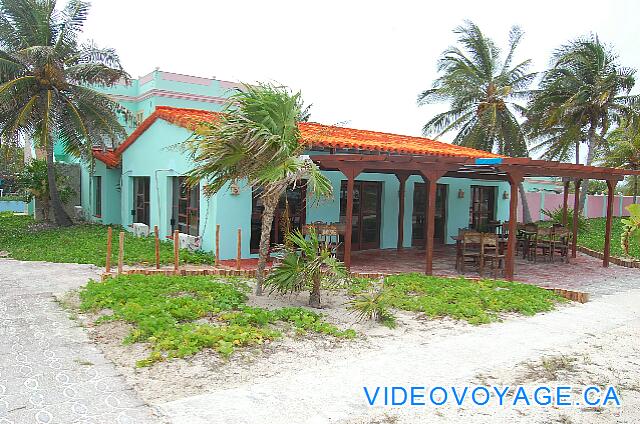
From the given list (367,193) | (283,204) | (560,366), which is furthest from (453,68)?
(560,366)

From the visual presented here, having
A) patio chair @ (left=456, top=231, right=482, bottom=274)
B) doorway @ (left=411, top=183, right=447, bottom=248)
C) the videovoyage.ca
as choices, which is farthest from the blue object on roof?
doorway @ (left=411, top=183, right=447, bottom=248)

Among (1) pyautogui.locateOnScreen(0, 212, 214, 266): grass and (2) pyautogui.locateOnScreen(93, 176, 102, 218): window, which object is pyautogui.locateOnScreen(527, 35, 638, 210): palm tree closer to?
(1) pyautogui.locateOnScreen(0, 212, 214, 266): grass

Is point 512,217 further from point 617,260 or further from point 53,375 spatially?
point 53,375

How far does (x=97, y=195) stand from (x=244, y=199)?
10.2m

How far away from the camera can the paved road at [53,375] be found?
13.1 ft

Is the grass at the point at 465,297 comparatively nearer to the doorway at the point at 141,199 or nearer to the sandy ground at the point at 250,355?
the sandy ground at the point at 250,355

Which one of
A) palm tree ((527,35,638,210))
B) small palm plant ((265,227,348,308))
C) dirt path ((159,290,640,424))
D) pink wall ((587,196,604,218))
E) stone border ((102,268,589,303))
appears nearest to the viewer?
dirt path ((159,290,640,424))

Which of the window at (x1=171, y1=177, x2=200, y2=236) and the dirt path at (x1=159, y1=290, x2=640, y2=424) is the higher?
the window at (x1=171, y1=177, x2=200, y2=236)

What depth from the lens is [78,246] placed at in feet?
43.7

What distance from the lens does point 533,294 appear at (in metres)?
8.88

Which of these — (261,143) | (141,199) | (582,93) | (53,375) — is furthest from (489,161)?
(582,93)

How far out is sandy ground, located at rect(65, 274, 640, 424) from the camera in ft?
13.9

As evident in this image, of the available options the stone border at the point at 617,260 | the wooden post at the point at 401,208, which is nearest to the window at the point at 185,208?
the wooden post at the point at 401,208

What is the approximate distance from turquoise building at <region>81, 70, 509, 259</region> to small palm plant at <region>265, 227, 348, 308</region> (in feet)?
7.07
